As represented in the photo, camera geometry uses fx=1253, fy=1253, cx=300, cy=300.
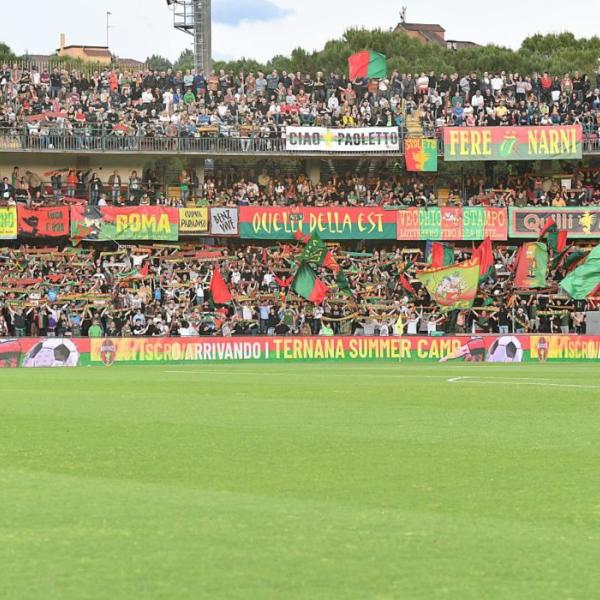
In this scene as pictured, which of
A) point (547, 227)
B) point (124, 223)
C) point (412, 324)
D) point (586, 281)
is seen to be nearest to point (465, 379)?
point (586, 281)

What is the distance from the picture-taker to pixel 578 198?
56875mm

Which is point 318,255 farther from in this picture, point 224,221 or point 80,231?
point 80,231

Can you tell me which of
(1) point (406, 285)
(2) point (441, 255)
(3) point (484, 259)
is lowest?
(1) point (406, 285)

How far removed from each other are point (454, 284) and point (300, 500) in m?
38.3

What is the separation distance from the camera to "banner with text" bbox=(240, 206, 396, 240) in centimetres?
5453

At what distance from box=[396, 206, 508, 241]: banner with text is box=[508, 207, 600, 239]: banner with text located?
55cm

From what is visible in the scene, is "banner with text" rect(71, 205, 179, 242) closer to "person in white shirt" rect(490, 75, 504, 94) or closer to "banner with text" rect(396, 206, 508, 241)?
"banner with text" rect(396, 206, 508, 241)

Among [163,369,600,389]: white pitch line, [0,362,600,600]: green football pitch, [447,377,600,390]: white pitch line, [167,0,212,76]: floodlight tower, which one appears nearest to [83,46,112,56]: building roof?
[167,0,212,76]: floodlight tower

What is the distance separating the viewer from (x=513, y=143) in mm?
56344

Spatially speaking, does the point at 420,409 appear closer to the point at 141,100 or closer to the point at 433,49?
the point at 141,100

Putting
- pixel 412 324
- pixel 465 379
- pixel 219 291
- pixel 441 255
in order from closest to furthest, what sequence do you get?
pixel 465 379 < pixel 412 324 < pixel 219 291 < pixel 441 255

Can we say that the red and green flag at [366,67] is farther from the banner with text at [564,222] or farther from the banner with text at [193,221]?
the banner with text at [193,221]

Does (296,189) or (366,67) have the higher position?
(366,67)

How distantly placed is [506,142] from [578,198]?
419 centimetres
